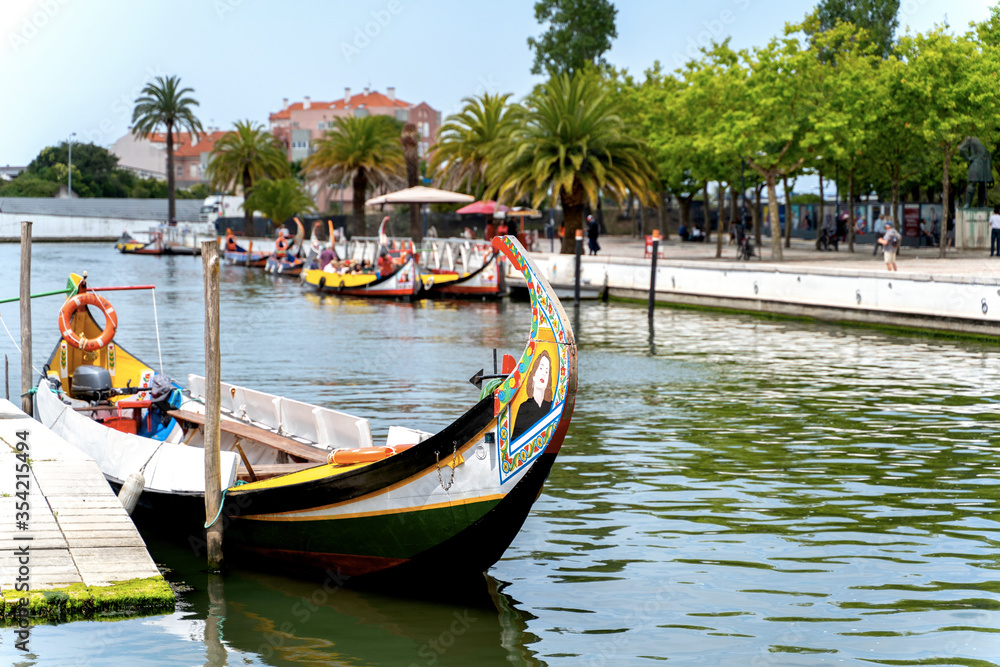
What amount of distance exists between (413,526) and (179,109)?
85177 mm

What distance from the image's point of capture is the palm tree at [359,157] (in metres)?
63.1

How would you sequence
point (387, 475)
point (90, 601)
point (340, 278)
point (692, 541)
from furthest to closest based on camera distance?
point (340, 278)
point (692, 541)
point (387, 475)
point (90, 601)

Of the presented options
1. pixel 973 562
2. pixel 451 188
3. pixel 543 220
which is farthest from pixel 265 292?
pixel 973 562

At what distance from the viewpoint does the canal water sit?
857 cm

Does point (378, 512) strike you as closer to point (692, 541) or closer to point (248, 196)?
point (692, 541)

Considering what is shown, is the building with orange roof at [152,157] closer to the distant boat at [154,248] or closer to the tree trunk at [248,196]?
the tree trunk at [248,196]

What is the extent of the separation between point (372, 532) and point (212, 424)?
1894mm

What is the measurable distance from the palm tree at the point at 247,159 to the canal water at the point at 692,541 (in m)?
56.9

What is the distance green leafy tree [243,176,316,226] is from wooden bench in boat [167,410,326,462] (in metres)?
63.5

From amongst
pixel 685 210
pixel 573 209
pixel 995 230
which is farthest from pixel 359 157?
pixel 995 230

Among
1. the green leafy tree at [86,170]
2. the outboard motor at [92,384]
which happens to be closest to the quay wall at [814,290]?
the outboard motor at [92,384]

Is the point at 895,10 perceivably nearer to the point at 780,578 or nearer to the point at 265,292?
the point at 265,292

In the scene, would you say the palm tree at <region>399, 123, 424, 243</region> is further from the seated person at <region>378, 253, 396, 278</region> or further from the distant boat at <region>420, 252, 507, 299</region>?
the distant boat at <region>420, 252, 507, 299</region>

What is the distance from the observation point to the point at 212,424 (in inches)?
405
